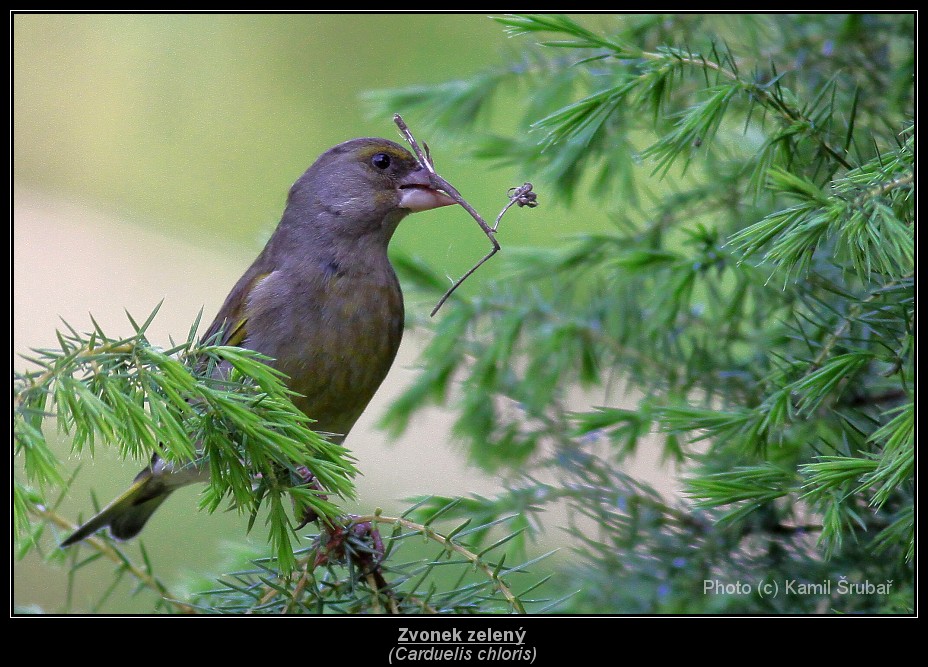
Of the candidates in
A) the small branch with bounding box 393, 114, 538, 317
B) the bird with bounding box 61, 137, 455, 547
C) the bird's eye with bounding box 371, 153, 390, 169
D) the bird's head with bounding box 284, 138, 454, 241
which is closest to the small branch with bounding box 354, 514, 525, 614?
the small branch with bounding box 393, 114, 538, 317

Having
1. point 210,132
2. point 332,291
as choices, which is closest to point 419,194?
point 332,291

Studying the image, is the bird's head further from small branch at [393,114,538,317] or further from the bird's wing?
small branch at [393,114,538,317]

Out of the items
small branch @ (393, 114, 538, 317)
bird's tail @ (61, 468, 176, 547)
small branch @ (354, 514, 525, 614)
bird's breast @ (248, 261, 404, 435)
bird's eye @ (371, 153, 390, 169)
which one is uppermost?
bird's eye @ (371, 153, 390, 169)

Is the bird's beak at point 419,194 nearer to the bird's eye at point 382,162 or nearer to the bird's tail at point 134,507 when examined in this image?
the bird's eye at point 382,162

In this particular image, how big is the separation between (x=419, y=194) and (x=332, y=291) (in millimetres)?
368

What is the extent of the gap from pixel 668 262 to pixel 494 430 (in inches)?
29.5

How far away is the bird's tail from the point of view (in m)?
2.79

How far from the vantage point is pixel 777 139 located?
1.82m

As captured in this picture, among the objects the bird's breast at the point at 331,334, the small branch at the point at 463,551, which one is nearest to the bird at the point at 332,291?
the bird's breast at the point at 331,334

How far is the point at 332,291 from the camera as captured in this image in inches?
101

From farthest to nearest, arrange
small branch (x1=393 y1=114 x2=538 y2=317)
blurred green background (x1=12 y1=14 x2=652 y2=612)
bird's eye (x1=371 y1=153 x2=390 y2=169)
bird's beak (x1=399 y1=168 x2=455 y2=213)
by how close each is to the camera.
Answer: blurred green background (x1=12 y1=14 x2=652 y2=612), bird's eye (x1=371 y1=153 x2=390 y2=169), bird's beak (x1=399 y1=168 x2=455 y2=213), small branch (x1=393 y1=114 x2=538 y2=317)
